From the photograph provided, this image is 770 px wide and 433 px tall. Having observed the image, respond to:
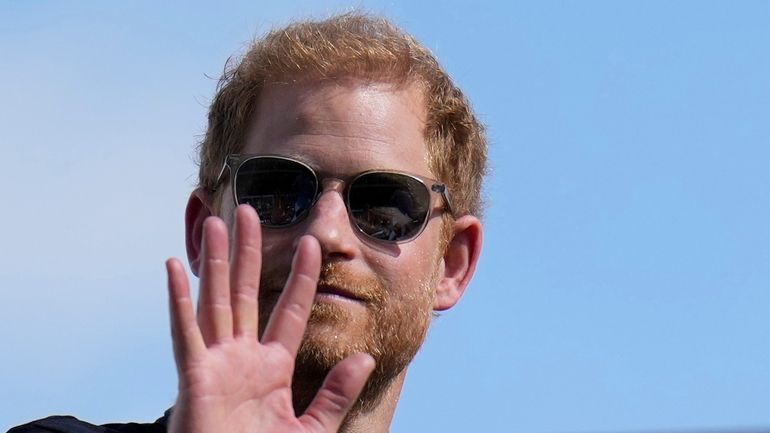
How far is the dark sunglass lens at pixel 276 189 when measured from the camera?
523 cm

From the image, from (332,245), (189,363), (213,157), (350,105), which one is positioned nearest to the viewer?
(189,363)

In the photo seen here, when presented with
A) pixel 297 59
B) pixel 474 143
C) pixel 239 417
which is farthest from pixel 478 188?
pixel 239 417

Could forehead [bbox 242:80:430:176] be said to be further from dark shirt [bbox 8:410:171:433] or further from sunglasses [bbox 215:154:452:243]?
dark shirt [bbox 8:410:171:433]

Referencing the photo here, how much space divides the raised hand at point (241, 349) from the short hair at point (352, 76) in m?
1.95

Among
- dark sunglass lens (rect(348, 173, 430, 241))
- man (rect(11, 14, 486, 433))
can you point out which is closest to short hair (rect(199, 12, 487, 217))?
man (rect(11, 14, 486, 433))

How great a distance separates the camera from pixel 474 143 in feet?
21.1

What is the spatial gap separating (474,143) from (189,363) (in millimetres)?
3025

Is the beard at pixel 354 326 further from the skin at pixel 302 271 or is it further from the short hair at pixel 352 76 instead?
the short hair at pixel 352 76

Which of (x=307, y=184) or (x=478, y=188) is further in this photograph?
(x=478, y=188)

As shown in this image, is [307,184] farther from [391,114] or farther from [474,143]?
[474,143]

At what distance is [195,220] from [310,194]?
99cm

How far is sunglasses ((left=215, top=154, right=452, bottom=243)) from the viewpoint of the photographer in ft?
17.2

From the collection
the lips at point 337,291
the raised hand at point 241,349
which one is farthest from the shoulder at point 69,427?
the raised hand at point 241,349

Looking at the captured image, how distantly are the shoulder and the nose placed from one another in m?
0.98
